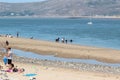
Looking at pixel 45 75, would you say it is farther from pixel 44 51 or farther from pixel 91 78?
pixel 44 51

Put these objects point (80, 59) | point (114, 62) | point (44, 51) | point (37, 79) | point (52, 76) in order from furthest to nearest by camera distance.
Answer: point (44, 51)
point (80, 59)
point (114, 62)
point (52, 76)
point (37, 79)

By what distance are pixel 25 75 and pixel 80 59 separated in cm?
1903

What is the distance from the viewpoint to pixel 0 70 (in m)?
26.1

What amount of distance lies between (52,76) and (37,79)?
186cm

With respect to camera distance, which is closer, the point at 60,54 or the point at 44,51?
the point at 60,54

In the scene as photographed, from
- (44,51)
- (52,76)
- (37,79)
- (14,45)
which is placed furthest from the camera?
(14,45)

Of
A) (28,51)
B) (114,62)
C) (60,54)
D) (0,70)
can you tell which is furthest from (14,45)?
(0,70)

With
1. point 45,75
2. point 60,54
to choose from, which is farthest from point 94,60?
point 45,75

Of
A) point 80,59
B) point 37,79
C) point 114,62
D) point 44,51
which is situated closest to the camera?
point 37,79

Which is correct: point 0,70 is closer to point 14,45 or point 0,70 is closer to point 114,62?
point 114,62

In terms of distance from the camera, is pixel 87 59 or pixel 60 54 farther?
pixel 60 54

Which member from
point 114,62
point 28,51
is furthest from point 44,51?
point 114,62

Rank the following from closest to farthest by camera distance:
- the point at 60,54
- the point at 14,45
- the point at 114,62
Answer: the point at 114,62 < the point at 60,54 < the point at 14,45

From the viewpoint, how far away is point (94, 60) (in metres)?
42.1
